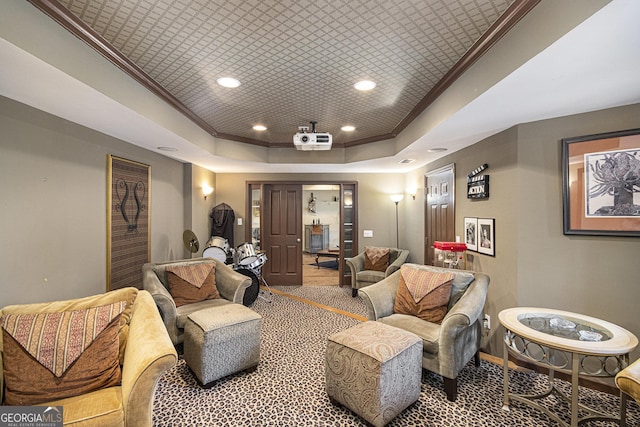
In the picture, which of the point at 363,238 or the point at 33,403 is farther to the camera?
the point at 363,238

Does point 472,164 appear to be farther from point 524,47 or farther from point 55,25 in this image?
point 55,25

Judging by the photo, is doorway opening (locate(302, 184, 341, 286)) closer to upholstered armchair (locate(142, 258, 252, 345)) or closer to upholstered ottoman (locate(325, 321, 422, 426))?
upholstered armchair (locate(142, 258, 252, 345))

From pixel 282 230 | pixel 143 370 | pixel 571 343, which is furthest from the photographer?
pixel 282 230

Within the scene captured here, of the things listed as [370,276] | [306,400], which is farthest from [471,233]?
[306,400]

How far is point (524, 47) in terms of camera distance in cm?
162

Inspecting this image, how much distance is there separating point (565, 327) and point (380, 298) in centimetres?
140

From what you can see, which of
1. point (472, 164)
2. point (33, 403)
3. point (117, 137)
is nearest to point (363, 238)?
point (472, 164)

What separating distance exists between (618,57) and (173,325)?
3.78 meters

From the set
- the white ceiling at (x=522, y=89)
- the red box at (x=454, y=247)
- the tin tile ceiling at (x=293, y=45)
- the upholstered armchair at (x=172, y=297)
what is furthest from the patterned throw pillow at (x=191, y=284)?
the red box at (x=454, y=247)

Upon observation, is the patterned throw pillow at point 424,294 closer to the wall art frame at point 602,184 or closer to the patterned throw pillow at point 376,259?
the wall art frame at point 602,184

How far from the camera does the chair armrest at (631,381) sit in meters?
1.36

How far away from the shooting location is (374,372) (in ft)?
6.23

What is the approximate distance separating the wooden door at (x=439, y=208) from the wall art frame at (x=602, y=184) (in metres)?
1.44

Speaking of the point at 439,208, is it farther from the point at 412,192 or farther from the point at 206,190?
the point at 206,190
